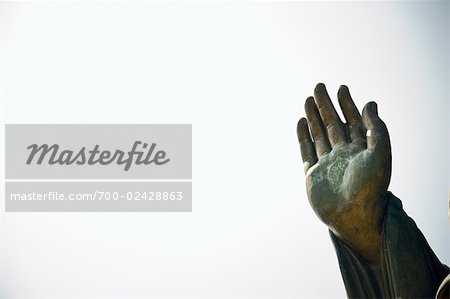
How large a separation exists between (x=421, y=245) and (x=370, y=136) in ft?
1.83

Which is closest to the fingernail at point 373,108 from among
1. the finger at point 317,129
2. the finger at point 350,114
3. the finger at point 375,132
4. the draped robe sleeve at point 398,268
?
the finger at point 375,132

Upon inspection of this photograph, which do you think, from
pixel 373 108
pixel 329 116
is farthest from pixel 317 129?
pixel 373 108

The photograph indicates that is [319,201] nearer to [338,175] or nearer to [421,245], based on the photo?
[338,175]

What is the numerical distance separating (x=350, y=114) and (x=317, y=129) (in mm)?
183

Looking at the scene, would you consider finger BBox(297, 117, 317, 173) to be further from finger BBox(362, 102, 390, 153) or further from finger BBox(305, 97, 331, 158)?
finger BBox(362, 102, 390, 153)

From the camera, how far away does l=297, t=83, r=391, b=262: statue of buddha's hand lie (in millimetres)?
3879

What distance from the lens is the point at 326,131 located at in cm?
424

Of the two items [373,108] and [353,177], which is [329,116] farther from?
[353,177]

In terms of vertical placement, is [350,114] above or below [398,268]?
above

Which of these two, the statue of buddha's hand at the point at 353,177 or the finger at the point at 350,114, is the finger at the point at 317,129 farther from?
the finger at the point at 350,114

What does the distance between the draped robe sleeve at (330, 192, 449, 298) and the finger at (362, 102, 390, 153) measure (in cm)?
24

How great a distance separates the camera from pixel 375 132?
3.94m

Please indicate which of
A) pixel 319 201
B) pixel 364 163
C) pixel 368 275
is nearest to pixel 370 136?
pixel 364 163

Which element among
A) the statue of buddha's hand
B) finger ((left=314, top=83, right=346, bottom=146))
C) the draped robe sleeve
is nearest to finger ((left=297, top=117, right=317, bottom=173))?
the statue of buddha's hand
